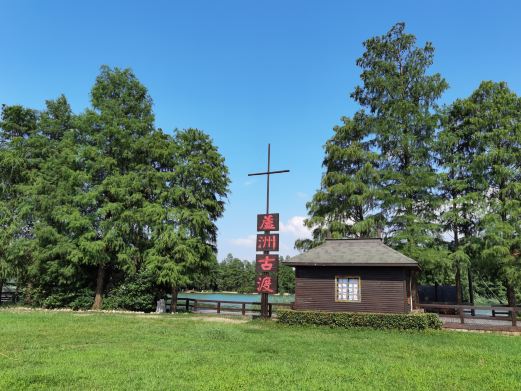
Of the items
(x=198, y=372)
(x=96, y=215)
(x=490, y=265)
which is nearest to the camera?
(x=198, y=372)

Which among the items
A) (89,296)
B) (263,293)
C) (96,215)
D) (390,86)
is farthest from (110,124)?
(390,86)

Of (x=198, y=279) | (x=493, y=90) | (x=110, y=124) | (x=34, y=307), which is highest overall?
(x=493, y=90)

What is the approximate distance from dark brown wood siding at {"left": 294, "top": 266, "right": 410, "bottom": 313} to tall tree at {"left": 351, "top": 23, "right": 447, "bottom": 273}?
258 inches

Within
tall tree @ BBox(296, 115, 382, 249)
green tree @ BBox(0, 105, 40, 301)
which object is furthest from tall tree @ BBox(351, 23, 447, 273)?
green tree @ BBox(0, 105, 40, 301)

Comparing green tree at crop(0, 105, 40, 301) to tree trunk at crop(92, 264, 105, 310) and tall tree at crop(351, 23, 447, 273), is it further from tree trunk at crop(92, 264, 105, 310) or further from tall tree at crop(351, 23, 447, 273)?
tall tree at crop(351, 23, 447, 273)

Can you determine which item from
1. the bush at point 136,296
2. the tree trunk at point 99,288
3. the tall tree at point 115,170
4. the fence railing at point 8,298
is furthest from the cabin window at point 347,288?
the fence railing at point 8,298

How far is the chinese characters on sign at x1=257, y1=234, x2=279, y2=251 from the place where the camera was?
65.8 ft

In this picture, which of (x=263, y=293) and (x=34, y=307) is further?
(x=34, y=307)

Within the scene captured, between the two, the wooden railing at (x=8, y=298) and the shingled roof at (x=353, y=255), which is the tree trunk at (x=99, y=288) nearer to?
the wooden railing at (x=8, y=298)

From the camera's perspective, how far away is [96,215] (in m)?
25.3

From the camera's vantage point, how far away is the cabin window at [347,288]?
60.3 ft

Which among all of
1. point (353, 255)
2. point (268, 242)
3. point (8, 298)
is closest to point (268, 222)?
point (268, 242)

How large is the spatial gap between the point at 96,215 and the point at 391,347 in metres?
19.7

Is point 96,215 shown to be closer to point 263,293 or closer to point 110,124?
point 110,124
